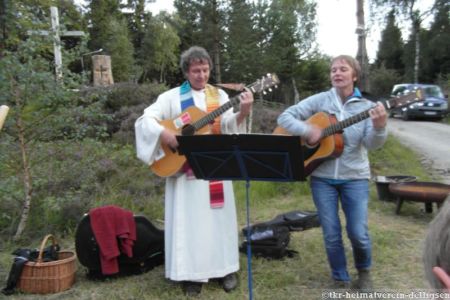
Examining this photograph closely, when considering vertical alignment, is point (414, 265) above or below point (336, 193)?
below

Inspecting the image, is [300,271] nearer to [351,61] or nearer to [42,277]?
[351,61]

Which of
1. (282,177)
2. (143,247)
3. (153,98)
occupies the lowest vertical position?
(143,247)

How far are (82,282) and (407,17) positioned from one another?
28635mm

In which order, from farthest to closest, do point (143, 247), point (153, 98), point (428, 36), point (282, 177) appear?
point (428, 36) → point (153, 98) → point (143, 247) → point (282, 177)

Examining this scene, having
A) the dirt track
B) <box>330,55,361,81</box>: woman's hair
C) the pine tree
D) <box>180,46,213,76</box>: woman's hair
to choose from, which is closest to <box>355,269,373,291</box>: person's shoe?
<box>330,55,361,81</box>: woman's hair

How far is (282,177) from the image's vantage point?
10.0ft

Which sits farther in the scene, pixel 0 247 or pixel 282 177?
pixel 0 247

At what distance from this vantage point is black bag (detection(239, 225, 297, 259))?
4891 mm

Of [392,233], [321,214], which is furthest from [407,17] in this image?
[321,214]

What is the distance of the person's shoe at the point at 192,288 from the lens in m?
4.02

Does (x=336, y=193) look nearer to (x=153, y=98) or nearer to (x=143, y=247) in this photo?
(x=143, y=247)

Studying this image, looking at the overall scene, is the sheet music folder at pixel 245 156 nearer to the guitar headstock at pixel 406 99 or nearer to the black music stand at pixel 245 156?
the black music stand at pixel 245 156

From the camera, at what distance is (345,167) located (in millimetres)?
3715

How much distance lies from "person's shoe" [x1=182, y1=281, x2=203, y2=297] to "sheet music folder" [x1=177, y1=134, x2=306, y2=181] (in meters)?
1.20
